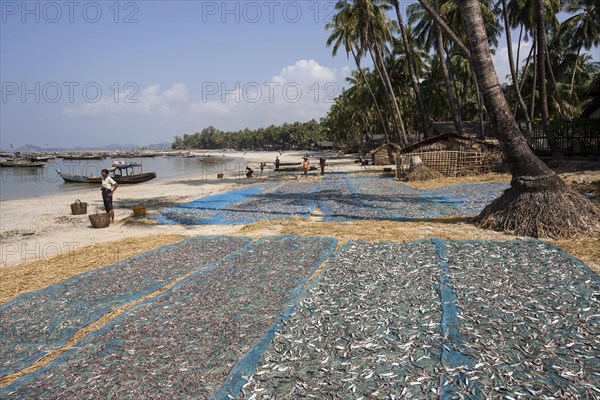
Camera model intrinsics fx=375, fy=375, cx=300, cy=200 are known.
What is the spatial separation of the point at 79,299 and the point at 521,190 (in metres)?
10.9

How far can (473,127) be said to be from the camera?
128 feet

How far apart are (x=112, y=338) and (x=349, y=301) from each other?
3474 millimetres

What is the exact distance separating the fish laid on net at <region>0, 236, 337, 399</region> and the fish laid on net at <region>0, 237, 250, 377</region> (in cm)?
63

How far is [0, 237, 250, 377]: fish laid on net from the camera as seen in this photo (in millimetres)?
5289

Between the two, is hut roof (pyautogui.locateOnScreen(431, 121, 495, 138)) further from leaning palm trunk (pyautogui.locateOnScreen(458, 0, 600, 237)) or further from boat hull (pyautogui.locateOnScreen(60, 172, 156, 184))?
boat hull (pyautogui.locateOnScreen(60, 172, 156, 184))

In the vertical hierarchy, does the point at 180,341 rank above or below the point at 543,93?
below

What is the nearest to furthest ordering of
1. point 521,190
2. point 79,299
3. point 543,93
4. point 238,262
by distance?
point 79,299 → point 238,262 → point 521,190 → point 543,93

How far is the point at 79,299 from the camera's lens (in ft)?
22.1

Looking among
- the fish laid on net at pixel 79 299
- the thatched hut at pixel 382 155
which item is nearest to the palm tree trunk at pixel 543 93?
the thatched hut at pixel 382 155

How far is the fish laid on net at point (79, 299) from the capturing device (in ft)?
17.4

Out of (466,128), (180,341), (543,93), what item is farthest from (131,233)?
(466,128)

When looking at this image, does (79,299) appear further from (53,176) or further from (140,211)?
(53,176)

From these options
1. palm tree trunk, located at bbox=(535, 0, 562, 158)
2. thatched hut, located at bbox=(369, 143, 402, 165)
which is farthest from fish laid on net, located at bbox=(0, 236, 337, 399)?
thatched hut, located at bbox=(369, 143, 402, 165)

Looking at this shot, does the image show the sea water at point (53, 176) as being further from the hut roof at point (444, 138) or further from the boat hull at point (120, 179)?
the hut roof at point (444, 138)
